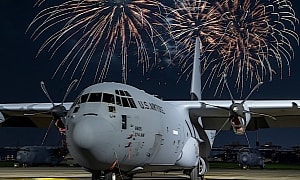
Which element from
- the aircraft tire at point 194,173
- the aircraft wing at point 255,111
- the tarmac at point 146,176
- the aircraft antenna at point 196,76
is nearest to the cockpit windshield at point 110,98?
the aircraft wing at point 255,111

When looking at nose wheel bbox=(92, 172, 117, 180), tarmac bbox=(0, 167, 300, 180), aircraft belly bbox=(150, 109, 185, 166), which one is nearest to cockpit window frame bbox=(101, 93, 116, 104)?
nose wheel bbox=(92, 172, 117, 180)

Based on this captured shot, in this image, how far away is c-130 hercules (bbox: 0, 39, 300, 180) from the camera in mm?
11289

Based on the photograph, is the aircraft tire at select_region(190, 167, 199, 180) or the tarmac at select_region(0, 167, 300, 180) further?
the tarmac at select_region(0, 167, 300, 180)

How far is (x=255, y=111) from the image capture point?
20438 mm

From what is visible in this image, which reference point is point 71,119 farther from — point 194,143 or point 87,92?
point 194,143

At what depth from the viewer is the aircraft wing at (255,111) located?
63.8ft

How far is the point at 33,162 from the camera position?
5653 cm

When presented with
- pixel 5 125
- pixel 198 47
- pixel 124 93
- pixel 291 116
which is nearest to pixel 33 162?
pixel 5 125

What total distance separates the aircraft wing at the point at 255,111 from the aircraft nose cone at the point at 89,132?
917cm

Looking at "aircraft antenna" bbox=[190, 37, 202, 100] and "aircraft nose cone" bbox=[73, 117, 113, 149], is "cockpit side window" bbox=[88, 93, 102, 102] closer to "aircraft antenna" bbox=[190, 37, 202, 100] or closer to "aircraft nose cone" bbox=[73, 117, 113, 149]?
"aircraft nose cone" bbox=[73, 117, 113, 149]

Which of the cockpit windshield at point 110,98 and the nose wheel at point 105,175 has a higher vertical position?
the cockpit windshield at point 110,98

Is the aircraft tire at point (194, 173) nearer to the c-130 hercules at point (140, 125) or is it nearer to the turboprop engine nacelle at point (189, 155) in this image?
the c-130 hercules at point (140, 125)

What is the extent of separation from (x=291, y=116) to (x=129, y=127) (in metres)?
12.7

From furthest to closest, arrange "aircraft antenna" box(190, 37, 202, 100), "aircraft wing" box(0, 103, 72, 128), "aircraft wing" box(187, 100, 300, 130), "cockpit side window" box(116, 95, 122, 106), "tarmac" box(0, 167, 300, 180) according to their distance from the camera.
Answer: "tarmac" box(0, 167, 300, 180) → "aircraft antenna" box(190, 37, 202, 100) → "aircraft wing" box(0, 103, 72, 128) → "aircraft wing" box(187, 100, 300, 130) → "cockpit side window" box(116, 95, 122, 106)
